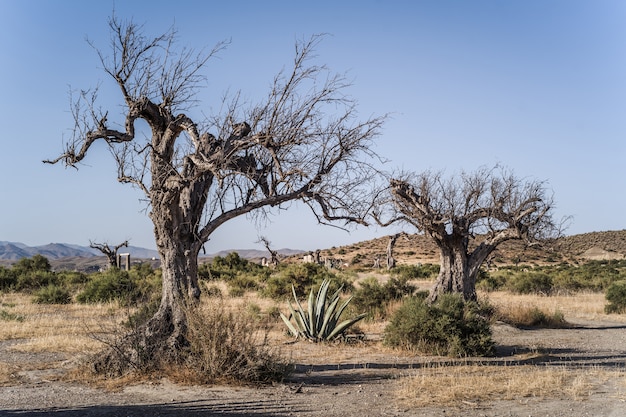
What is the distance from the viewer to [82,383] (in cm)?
1023

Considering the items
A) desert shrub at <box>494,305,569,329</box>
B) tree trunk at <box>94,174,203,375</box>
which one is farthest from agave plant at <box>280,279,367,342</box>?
desert shrub at <box>494,305,569,329</box>

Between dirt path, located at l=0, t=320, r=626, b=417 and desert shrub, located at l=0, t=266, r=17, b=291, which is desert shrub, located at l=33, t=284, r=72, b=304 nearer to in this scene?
desert shrub, located at l=0, t=266, r=17, b=291

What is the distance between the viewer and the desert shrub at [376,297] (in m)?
21.1

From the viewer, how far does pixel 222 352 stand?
10117mm

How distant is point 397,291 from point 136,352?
13.3 meters

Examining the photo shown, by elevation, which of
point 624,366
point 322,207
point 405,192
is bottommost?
point 624,366

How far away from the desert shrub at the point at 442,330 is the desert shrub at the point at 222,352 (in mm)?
4393

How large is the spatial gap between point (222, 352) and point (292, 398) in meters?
1.44

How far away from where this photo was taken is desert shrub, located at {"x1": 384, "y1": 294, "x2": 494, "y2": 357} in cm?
1360

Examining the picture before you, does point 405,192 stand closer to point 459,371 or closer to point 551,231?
point 551,231

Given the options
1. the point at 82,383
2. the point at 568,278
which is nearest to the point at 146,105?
the point at 82,383

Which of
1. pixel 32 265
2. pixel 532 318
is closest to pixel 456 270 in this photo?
pixel 532 318

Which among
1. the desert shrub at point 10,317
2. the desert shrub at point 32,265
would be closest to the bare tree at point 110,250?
the desert shrub at point 32,265

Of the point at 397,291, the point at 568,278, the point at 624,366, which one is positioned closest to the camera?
the point at 624,366
